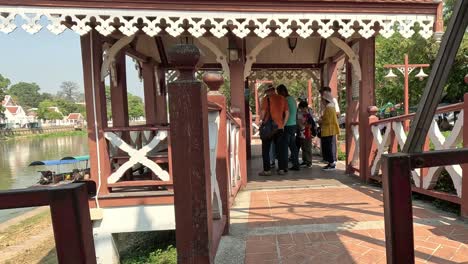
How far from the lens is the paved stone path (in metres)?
3.02

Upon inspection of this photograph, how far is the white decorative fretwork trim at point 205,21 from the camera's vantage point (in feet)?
14.3

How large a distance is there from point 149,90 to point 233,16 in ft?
11.9

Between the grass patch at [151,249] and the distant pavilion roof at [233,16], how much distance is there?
2.98 m

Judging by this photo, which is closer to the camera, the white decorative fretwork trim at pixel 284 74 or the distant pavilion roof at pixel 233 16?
the distant pavilion roof at pixel 233 16

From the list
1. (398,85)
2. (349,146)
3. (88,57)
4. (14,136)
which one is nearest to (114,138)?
(88,57)

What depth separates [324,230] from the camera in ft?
11.9

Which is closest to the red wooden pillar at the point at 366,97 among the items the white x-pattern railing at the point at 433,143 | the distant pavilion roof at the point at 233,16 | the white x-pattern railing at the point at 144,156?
the white x-pattern railing at the point at 433,143

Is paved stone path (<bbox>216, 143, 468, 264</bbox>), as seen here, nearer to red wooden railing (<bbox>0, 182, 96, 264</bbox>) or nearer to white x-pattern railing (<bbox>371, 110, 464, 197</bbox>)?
white x-pattern railing (<bbox>371, 110, 464, 197</bbox>)

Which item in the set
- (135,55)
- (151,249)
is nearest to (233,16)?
(135,55)

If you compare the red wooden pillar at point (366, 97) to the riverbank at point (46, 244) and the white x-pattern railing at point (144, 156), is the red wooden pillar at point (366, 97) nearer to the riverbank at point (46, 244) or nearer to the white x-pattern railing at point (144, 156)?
the white x-pattern railing at point (144, 156)

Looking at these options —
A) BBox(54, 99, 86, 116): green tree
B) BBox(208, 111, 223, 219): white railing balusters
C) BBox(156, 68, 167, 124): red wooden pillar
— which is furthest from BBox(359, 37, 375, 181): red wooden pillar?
BBox(54, 99, 86, 116): green tree

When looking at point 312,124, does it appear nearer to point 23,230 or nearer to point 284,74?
point 284,74

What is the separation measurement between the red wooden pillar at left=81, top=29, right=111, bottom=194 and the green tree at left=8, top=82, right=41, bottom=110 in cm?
16305

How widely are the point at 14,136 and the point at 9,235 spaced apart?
68.1 m
